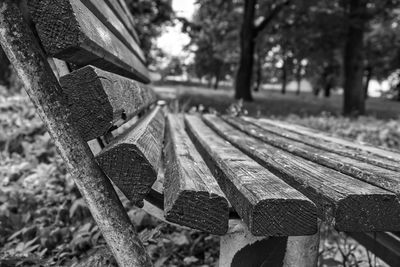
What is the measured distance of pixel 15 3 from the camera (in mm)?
1043

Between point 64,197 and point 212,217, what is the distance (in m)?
1.76

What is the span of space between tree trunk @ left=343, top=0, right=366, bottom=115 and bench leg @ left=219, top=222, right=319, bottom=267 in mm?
10847

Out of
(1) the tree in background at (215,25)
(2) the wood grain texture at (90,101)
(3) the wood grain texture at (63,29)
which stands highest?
(1) the tree in background at (215,25)

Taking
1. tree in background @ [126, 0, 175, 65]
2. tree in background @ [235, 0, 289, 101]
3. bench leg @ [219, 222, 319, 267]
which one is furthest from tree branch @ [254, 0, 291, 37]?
bench leg @ [219, 222, 319, 267]

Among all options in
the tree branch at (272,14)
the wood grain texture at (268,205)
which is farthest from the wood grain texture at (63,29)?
the tree branch at (272,14)

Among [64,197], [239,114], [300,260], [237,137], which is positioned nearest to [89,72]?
[300,260]

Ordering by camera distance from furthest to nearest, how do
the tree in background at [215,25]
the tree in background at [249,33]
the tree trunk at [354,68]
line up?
the tree in background at [249,33] < the tree in background at [215,25] < the tree trunk at [354,68]

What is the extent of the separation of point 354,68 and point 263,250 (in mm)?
11879

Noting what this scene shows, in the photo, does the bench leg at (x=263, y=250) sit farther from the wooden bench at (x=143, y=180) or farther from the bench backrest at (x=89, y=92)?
the bench backrest at (x=89, y=92)

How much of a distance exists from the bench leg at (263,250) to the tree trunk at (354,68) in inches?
427

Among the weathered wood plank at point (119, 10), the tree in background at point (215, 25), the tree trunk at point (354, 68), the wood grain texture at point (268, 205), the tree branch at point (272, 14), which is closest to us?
the wood grain texture at point (268, 205)

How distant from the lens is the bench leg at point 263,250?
120 centimetres

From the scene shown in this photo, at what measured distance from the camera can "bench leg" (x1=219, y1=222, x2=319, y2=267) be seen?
1.20 m

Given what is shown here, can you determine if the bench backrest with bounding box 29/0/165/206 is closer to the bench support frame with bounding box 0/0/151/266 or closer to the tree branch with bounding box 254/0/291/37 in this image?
the bench support frame with bounding box 0/0/151/266
